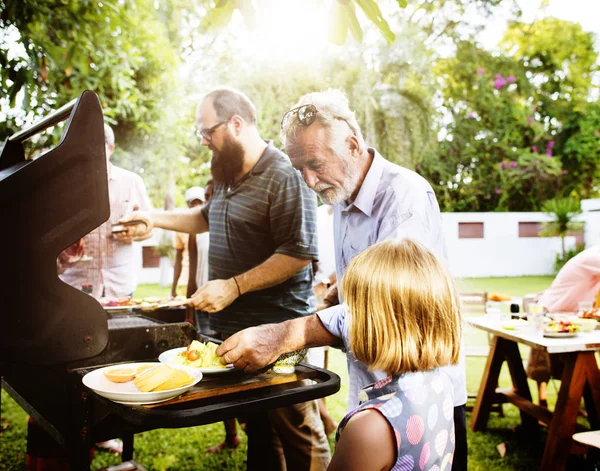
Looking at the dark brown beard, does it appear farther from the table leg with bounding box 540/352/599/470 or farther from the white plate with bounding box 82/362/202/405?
the table leg with bounding box 540/352/599/470

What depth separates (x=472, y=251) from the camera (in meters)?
17.8

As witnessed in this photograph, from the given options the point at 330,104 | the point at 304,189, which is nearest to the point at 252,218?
the point at 304,189

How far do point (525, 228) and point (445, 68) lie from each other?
20.4ft

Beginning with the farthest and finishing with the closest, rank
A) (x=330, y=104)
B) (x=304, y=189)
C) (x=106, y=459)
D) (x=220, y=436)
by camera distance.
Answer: (x=220, y=436) → (x=106, y=459) → (x=304, y=189) → (x=330, y=104)

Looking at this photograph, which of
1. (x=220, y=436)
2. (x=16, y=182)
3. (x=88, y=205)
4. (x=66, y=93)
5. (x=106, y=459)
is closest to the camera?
(x=16, y=182)

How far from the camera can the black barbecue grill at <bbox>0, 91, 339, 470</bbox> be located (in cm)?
140

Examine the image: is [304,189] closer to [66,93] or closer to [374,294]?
[374,294]

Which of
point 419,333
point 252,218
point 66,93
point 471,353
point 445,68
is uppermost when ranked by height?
point 445,68

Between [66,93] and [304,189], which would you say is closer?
[304,189]

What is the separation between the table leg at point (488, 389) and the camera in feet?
14.2

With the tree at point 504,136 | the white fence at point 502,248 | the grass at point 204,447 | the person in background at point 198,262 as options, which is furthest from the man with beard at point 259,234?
the white fence at point 502,248

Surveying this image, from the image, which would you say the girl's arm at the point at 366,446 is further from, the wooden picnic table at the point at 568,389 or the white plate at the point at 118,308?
the wooden picnic table at the point at 568,389

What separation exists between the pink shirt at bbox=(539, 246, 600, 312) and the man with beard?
2.51 metres

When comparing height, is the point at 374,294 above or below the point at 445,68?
below
